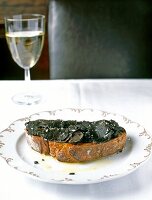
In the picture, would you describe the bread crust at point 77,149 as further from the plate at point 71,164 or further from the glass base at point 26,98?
the glass base at point 26,98

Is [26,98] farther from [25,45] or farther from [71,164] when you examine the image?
[71,164]

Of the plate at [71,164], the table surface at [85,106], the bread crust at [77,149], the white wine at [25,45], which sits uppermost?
the white wine at [25,45]

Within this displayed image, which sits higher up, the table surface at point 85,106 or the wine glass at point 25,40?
the wine glass at point 25,40

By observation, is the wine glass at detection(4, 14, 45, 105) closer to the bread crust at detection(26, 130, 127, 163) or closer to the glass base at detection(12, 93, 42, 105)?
the glass base at detection(12, 93, 42, 105)

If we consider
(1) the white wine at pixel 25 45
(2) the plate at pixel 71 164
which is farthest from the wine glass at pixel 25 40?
(2) the plate at pixel 71 164

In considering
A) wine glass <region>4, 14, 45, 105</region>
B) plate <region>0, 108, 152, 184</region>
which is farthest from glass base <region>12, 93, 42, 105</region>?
plate <region>0, 108, 152, 184</region>

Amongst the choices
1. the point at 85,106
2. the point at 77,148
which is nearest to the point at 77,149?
the point at 77,148
